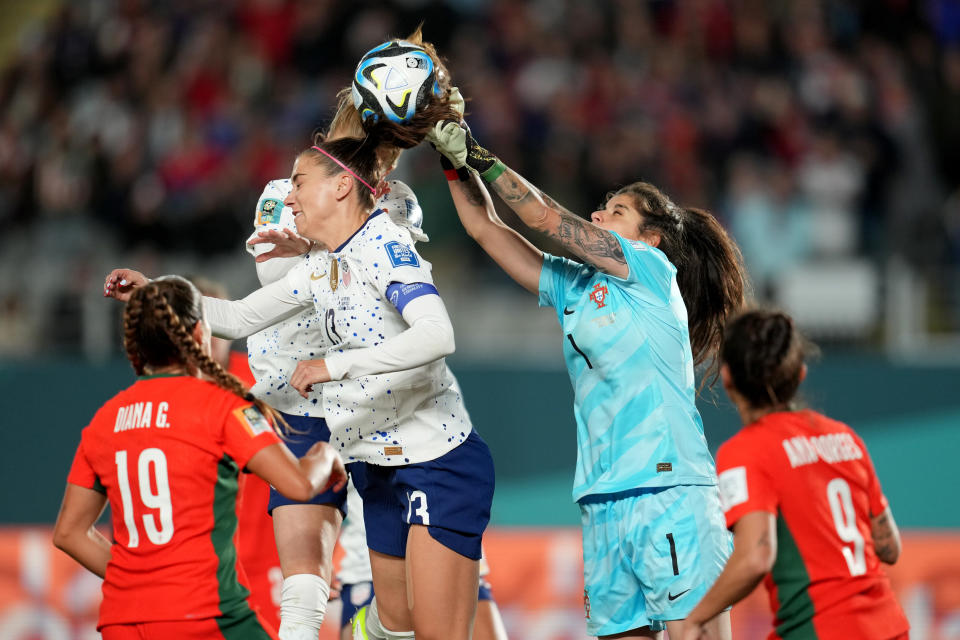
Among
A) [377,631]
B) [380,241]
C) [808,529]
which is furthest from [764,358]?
[377,631]

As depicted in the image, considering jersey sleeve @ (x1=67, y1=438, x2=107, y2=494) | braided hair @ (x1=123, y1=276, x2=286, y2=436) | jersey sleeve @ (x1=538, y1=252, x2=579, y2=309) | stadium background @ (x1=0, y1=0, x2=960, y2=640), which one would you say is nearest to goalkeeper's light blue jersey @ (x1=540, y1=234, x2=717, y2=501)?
jersey sleeve @ (x1=538, y1=252, x2=579, y2=309)

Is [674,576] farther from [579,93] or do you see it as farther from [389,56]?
[579,93]

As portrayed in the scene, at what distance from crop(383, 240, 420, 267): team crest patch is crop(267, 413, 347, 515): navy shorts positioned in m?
0.92

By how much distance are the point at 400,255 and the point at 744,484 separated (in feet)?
4.55

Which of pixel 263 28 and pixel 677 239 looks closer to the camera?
pixel 677 239

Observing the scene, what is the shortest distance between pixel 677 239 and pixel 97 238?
7.29m

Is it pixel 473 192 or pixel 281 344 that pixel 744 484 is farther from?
pixel 281 344

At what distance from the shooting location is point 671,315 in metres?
4.16

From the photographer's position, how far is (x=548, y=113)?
10820mm

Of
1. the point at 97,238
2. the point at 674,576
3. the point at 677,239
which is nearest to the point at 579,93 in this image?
the point at 97,238

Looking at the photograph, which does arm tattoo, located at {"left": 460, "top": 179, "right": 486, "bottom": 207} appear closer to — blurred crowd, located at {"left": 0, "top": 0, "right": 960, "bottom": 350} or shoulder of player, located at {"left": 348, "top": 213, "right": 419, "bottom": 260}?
shoulder of player, located at {"left": 348, "top": 213, "right": 419, "bottom": 260}

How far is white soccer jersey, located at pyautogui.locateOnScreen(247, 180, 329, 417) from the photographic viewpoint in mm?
4703

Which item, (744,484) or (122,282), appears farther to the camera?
(122,282)

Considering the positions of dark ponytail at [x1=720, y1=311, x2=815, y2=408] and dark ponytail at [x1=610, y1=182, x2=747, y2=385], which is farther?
dark ponytail at [x1=610, y1=182, x2=747, y2=385]
